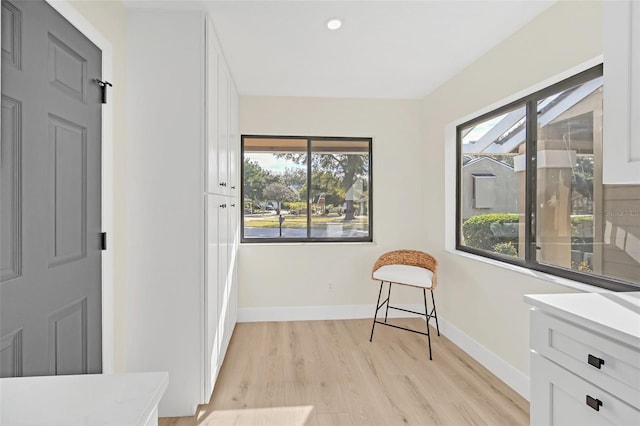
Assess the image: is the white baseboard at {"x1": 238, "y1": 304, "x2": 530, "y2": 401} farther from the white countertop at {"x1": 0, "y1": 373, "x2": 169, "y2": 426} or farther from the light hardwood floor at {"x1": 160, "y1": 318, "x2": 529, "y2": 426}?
the white countertop at {"x1": 0, "y1": 373, "x2": 169, "y2": 426}

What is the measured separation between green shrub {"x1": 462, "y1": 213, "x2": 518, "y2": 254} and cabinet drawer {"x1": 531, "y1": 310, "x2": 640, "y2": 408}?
146 cm

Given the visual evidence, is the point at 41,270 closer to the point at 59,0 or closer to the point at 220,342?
the point at 59,0

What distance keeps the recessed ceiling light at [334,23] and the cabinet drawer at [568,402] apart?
2090 mm

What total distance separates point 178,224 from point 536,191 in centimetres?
234

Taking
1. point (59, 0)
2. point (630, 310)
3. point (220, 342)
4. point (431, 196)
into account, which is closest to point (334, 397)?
point (220, 342)

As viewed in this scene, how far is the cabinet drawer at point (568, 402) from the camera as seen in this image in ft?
3.30

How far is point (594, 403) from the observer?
1062 mm

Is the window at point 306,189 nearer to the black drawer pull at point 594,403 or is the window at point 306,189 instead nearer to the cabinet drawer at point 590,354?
the cabinet drawer at point 590,354

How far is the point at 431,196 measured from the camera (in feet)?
12.0

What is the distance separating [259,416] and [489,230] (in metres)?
2.23

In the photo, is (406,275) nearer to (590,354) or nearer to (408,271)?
(408,271)

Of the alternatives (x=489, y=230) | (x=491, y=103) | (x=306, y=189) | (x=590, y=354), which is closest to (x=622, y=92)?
(x=590, y=354)

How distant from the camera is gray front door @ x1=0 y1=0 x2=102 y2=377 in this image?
119 centimetres

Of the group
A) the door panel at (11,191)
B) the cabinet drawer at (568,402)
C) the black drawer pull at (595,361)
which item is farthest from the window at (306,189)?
the black drawer pull at (595,361)
